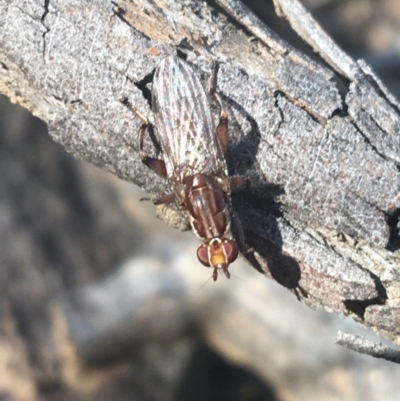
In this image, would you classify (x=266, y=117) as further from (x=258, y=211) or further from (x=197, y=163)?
(x=197, y=163)

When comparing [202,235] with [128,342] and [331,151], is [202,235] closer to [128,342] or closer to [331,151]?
[331,151]

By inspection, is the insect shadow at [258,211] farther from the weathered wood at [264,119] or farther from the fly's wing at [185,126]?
the fly's wing at [185,126]

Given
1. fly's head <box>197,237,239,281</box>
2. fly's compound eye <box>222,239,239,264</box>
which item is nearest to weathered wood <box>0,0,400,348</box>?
fly's compound eye <box>222,239,239,264</box>

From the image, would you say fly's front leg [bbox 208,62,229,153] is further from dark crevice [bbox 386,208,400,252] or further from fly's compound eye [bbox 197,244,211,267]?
dark crevice [bbox 386,208,400,252]

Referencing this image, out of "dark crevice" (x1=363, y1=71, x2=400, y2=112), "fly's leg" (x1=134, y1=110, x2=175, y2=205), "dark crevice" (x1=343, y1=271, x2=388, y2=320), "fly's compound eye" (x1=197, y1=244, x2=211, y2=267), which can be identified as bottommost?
"fly's compound eye" (x1=197, y1=244, x2=211, y2=267)

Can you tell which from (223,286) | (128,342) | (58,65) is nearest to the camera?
(58,65)

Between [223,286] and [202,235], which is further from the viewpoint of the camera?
[223,286]

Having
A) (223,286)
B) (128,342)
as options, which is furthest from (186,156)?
(128,342)
